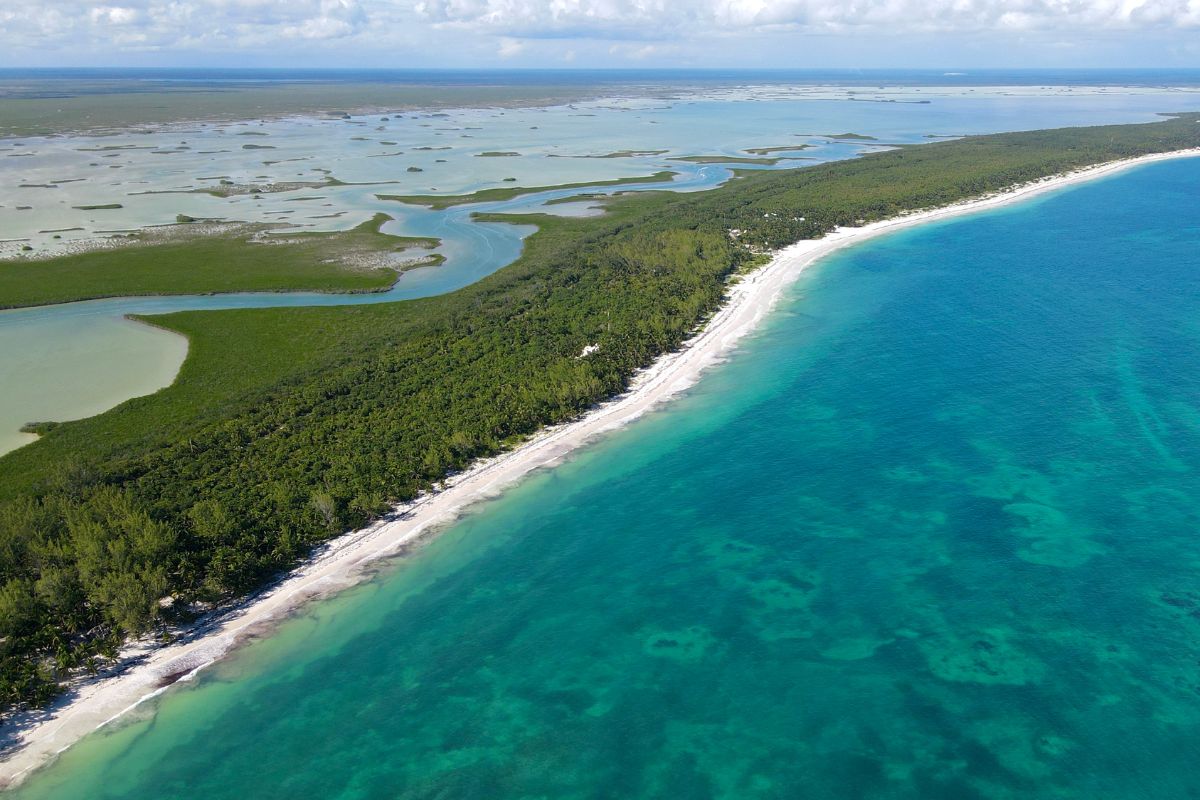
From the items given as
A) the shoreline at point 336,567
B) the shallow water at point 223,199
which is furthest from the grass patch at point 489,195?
the shoreline at point 336,567

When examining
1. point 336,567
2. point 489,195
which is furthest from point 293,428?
point 489,195

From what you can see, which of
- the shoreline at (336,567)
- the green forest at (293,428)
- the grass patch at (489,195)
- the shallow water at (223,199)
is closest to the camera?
the shoreline at (336,567)

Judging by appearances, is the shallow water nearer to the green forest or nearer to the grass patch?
the grass patch

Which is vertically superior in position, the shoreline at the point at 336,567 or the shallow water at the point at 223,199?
the shallow water at the point at 223,199

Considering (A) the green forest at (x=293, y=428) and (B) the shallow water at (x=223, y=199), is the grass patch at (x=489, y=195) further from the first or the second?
(A) the green forest at (x=293, y=428)

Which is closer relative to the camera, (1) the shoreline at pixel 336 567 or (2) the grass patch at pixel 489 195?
(1) the shoreline at pixel 336 567

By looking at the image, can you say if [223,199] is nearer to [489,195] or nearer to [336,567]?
[489,195]

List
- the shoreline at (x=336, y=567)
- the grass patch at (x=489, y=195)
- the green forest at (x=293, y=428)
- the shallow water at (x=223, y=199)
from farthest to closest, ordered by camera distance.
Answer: the grass patch at (x=489, y=195) → the shallow water at (x=223, y=199) → the green forest at (x=293, y=428) → the shoreline at (x=336, y=567)
